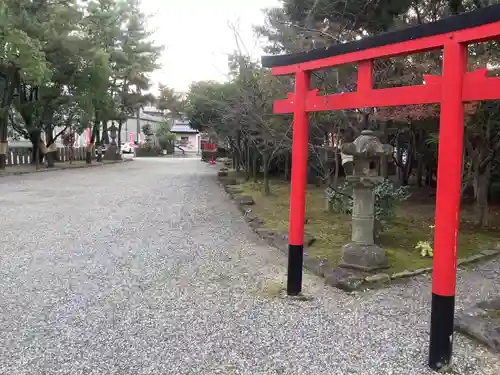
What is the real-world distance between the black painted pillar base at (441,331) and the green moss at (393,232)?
233 cm

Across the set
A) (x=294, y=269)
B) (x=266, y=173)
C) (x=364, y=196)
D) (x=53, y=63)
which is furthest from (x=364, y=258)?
(x=53, y=63)

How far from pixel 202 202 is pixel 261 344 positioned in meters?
8.98

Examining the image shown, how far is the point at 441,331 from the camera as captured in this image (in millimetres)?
3293

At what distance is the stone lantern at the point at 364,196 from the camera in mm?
5648

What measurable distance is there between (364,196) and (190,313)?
2737mm

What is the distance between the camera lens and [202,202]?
41.1 feet

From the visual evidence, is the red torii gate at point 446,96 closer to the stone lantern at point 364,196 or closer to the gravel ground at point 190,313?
the gravel ground at point 190,313

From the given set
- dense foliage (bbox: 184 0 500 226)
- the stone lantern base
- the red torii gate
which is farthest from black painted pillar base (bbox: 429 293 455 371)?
dense foliage (bbox: 184 0 500 226)

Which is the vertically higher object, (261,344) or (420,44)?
(420,44)

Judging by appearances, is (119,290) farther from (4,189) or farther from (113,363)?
(4,189)

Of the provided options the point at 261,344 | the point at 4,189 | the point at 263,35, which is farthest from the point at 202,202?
the point at 261,344

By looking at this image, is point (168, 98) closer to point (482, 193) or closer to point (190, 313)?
point (482, 193)

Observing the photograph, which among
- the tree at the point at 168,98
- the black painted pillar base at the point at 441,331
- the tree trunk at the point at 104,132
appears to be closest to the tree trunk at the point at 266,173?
the black painted pillar base at the point at 441,331

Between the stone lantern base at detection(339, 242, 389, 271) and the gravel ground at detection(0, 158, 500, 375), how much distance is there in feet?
1.48
